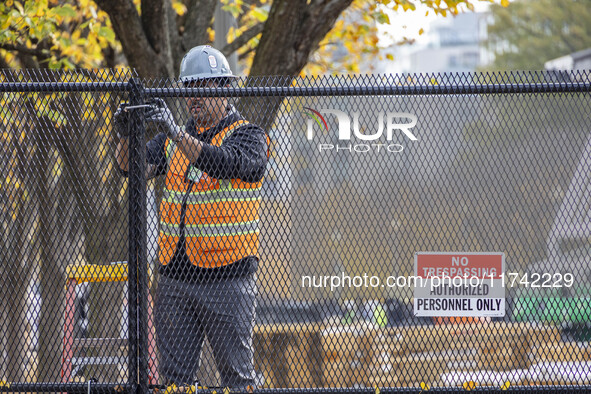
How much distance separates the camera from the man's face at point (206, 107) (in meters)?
3.90

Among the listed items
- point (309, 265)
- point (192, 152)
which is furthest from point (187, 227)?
point (309, 265)

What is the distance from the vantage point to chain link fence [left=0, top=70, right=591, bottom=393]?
3842 mm

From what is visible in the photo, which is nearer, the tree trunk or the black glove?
the black glove

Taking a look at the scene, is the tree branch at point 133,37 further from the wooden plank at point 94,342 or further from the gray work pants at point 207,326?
the gray work pants at point 207,326

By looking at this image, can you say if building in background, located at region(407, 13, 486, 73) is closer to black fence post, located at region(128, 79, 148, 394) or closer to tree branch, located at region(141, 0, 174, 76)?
tree branch, located at region(141, 0, 174, 76)

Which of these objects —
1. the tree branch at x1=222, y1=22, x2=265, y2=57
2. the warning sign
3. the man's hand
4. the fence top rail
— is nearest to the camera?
the man's hand

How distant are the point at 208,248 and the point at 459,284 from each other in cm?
131

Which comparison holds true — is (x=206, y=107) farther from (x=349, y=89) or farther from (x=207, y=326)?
(x=207, y=326)

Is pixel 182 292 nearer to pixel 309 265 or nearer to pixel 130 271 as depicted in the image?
pixel 130 271

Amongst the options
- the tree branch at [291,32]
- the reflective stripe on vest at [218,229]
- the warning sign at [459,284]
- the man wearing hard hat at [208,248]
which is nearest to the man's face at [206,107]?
the man wearing hard hat at [208,248]

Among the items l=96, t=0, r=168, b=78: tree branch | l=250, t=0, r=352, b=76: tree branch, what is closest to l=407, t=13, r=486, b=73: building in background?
l=250, t=0, r=352, b=76: tree branch

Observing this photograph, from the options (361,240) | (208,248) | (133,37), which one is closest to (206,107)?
(208,248)

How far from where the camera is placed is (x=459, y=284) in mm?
3943

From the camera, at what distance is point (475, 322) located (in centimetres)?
407
